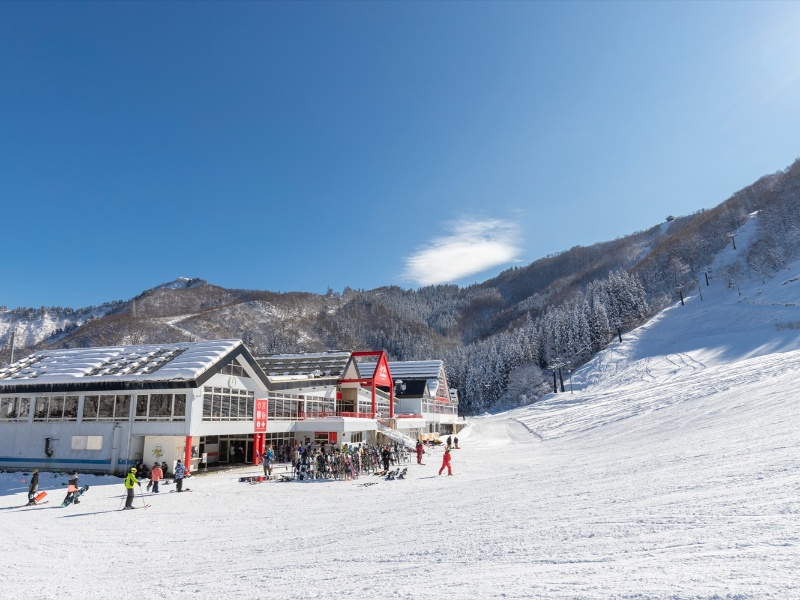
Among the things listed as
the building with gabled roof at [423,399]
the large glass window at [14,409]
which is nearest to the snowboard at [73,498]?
the large glass window at [14,409]

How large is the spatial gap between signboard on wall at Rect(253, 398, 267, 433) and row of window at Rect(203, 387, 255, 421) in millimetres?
324

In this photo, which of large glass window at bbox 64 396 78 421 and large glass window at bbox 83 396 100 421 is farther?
large glass window at bbox 64 396 78 421

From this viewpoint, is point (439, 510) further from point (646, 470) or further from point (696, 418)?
point (696, 418)

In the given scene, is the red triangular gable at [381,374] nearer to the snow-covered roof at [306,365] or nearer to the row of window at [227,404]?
the snow-covered roof at [306,365]

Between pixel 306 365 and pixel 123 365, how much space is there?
1482 centimetres

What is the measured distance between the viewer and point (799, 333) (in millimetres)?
60812

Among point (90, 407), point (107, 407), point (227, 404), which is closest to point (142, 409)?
point (107, 407)

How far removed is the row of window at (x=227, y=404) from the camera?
2753cm

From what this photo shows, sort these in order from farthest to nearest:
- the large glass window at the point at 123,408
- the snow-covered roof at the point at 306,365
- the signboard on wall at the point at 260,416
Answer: the snow-covered roof at the point at 306,365 < the signboard on wall at the point at 260,416 < the large glass window at the point at 123,408

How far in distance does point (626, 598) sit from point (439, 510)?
8615mm

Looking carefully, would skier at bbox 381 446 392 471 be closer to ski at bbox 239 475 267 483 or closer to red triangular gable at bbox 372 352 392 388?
ski at bbox 239 475 267 483

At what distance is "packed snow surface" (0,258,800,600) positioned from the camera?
23.7 feet

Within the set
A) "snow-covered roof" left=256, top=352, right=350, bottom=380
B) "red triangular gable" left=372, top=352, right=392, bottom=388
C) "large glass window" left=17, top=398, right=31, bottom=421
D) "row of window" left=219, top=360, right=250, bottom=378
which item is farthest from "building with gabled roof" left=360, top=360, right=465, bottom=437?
"large glass window" left=17, top=398, right=31, bottom=421

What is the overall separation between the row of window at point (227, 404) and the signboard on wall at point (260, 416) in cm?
32
